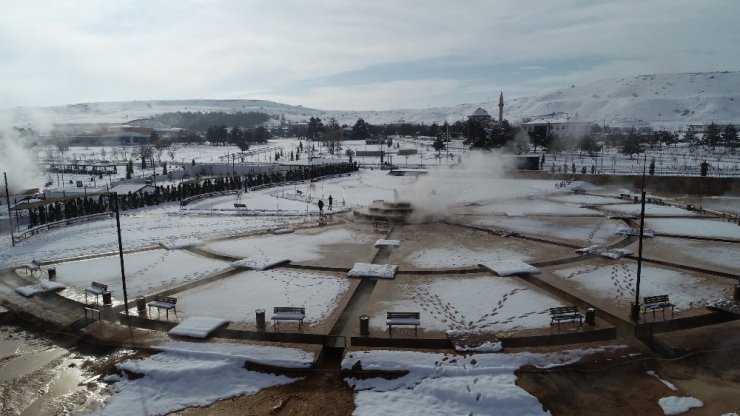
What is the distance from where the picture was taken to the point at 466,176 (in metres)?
48.5

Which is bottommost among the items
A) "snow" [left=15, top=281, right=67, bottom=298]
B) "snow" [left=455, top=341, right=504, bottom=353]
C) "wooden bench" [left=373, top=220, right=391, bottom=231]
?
"snow" [left=455, top=341, right=504, bottom=353]

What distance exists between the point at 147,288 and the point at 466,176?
34814mm

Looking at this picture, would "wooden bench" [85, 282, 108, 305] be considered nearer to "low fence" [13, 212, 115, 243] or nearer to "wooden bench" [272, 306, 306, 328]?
"wooden bench" [272, 306, 306, 328]

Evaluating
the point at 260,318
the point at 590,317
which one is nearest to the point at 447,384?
the point at 590,317

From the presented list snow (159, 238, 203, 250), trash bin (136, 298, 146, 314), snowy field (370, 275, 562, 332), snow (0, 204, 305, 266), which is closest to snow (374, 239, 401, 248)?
snowy field (370, 275, 562, 332)

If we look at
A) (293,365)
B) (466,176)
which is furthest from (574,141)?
(293,365)

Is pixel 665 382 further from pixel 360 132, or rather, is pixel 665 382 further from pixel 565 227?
pixel 360 132

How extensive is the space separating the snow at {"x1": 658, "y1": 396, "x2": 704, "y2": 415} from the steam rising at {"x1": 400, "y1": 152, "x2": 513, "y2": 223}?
21.1 m

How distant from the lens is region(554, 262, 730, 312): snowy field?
1748cm

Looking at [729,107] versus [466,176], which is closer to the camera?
[466,176]

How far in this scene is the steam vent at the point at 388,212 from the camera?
32.1 metres

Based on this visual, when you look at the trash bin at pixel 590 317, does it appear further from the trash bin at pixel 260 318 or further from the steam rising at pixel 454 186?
the steam rising at pixel 454 186

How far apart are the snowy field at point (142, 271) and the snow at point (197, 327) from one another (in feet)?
13.8

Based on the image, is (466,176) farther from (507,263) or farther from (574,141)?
(574,141)
